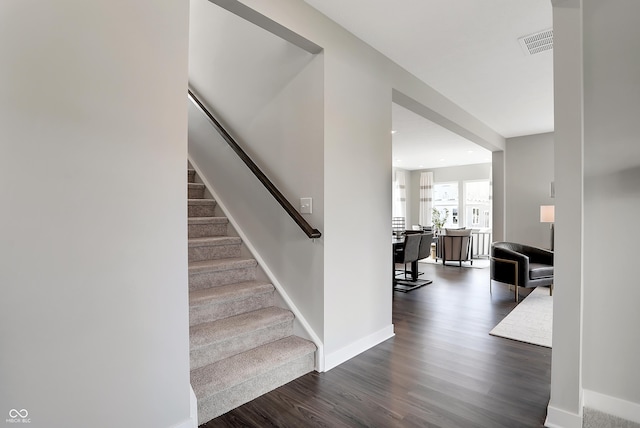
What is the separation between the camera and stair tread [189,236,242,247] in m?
2.91

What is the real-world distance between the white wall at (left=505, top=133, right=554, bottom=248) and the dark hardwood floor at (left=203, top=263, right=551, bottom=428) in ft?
13.1

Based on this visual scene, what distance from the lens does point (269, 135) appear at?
2.91 metres

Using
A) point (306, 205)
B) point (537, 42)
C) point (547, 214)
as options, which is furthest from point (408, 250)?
point (537, 42)

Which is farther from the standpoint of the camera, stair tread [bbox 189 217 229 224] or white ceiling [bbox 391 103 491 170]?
white ceiling [bbox 391 103 491 170]

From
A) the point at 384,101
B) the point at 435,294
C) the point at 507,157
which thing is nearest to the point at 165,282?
the point at 384,101

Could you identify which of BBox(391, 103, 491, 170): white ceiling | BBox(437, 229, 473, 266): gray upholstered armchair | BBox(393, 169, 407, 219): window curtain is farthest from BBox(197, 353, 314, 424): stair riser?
BBox(393, 169, 407, 219): window curtain

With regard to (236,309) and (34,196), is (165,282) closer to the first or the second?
(34,196)

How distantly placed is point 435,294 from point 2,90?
4936 mm

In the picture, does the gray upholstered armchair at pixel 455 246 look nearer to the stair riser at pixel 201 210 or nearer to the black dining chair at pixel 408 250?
the black dining chair at pixel 408 250

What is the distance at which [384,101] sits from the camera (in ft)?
10.3

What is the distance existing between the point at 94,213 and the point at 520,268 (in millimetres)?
4750

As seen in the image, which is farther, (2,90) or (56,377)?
(56,377)

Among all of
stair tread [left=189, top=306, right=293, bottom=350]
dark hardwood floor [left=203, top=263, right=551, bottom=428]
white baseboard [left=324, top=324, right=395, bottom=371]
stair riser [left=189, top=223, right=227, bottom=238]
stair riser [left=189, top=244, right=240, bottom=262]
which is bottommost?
dark hardwood floor [left=203, top=263, right=551, bottom=428]

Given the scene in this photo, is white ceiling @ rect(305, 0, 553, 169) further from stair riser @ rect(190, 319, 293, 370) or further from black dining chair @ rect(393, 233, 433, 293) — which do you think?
stair riser @ rect(190, 319, 293, 370)
